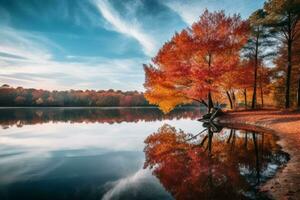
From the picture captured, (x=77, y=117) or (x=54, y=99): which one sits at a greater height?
(x=54, y=99)

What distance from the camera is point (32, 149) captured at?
39.5ft

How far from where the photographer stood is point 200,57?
988 inches

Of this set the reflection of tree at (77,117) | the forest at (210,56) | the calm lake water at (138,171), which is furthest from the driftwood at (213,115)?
the calm lake water at (138,171)

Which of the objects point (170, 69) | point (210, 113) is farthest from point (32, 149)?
point (210, 113)

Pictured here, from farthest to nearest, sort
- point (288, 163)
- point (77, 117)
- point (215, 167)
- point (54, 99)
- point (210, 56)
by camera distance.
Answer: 1. point (54, 99)
2. point (77, 117)
3. point (210, 56)
4. point (288, 163)
5. point (215, 167)

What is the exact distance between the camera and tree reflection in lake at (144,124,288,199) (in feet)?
19.3

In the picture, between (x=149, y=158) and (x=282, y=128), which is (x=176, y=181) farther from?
(x=282, y=128)

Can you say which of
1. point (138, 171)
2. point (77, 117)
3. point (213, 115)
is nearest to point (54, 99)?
point (77, 117)

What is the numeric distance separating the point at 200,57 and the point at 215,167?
1874 centimetres

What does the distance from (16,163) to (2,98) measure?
108 m

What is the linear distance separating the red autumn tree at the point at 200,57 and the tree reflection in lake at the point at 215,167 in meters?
11.8

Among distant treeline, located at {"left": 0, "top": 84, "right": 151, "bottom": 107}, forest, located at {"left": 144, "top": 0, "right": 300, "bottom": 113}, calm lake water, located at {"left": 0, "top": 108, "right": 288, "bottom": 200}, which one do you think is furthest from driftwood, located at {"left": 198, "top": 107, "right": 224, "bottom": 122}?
distant treeline, located at {"left": 0, "top": 84, "right": 151, "bottom": 107}

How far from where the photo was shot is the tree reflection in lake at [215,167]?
19.3 ft

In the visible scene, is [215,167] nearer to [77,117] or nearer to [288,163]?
[288,163]
